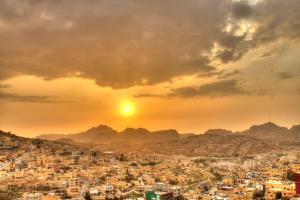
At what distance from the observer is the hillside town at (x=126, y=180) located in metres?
82.9

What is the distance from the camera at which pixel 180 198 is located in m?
86.8

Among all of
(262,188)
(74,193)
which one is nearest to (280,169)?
(262,188)

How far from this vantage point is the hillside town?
82856mm

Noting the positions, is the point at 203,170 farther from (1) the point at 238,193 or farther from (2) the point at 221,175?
(1) the point at 238,193

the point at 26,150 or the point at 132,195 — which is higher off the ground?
the point at 26,150

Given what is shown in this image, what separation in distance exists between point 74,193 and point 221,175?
5656 cm

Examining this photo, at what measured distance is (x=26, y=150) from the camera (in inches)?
6319

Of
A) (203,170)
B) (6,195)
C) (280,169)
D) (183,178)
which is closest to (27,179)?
(6,195)

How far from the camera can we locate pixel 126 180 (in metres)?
111

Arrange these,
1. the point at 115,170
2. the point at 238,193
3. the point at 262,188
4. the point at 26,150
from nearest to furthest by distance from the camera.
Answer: the point at 238,193 → the point at 262,188 → the point at 115,170 → the point at 26,150

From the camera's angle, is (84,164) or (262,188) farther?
(84,164)

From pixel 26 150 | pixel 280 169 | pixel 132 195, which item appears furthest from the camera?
pixel 26 150

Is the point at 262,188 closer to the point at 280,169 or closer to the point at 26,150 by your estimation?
the point at 280,169

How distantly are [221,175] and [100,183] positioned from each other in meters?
45.9
